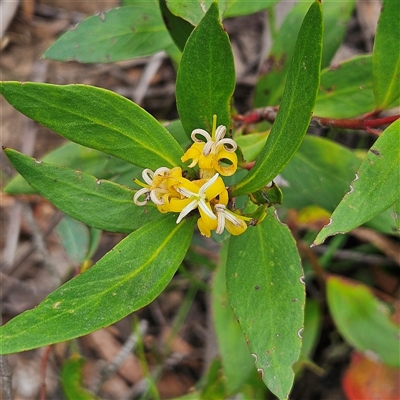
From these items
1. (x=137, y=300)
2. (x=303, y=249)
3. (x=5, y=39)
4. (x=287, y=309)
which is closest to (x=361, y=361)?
(x=303, y=249)

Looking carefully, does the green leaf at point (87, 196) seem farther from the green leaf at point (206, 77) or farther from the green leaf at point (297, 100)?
the green leaf at point (297, 100)

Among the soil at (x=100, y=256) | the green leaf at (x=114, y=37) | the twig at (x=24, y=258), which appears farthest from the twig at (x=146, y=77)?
the green leaf at (x=114, y=37)

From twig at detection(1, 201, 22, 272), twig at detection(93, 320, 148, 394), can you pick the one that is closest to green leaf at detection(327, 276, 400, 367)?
twig at detection(93, 320, 148, 394)

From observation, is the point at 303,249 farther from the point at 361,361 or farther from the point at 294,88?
the point at 294,88

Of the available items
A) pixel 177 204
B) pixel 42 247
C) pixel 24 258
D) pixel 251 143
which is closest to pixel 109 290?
pixel 177 204

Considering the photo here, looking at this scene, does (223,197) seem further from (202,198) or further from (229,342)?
(229,342)
